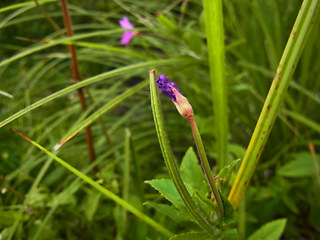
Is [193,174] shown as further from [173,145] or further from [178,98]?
[173,145]

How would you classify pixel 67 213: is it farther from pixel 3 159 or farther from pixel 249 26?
pixel 249 26

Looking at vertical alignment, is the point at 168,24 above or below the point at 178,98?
above

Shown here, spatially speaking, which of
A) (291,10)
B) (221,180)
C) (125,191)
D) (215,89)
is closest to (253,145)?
(221,180)

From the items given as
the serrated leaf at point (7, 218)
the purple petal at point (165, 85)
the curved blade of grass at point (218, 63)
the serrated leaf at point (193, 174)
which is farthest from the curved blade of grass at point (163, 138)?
the serrated leaf at point (7, 218)

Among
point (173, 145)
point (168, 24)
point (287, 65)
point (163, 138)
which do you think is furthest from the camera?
point (173, 145)

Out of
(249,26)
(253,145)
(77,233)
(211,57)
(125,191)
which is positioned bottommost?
(77,233)

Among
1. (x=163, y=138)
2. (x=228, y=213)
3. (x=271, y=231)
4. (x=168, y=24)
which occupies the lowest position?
(x=271, y=231)

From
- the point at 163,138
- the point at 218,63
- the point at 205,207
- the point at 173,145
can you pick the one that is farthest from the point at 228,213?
the point at 173,145

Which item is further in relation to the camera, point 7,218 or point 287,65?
point 7,218

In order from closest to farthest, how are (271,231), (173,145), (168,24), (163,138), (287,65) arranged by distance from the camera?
1. (163,138)
2. (287,65)
3. (271,231)
4. (168,24)
5. (173,145)
